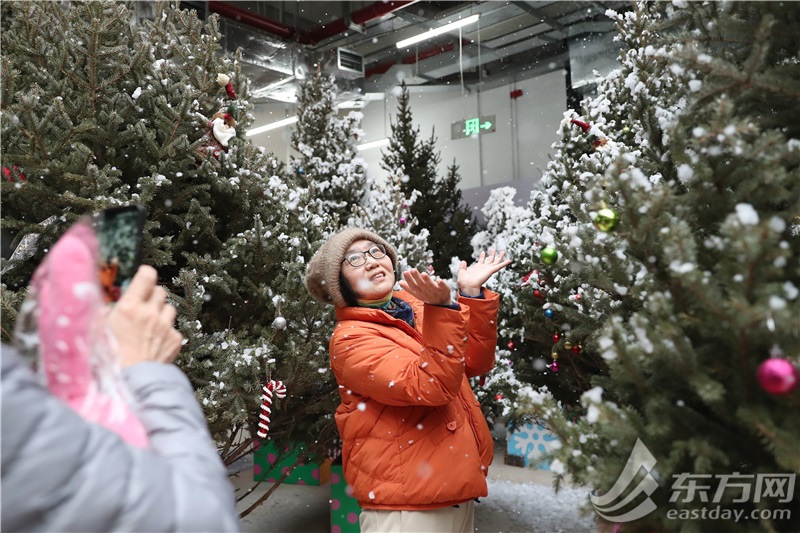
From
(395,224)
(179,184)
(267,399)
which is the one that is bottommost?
(267,399)

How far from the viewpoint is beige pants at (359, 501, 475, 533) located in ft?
7.50

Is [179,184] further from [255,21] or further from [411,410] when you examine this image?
[255,21]

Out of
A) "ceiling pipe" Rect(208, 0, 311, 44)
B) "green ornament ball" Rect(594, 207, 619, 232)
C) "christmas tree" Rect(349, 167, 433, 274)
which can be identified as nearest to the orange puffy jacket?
"green ornament ball" Rect(594, 207, 619, 232)

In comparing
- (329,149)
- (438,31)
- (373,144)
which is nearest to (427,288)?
(329,149)

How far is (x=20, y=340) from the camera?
1009 mm

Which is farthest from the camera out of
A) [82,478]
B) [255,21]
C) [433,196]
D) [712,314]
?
[255,21]

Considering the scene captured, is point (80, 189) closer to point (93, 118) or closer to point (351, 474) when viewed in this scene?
point (93, 118)

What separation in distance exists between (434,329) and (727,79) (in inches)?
46.7

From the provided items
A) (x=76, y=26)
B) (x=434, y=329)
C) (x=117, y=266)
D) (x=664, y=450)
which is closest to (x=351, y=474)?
(x=434, y=329)

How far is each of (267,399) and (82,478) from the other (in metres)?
2.24

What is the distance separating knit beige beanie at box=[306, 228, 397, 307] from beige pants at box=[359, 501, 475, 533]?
870mm

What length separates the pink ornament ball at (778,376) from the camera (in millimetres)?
1158

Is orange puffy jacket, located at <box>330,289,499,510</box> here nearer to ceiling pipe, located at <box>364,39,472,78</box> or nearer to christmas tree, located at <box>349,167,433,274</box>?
christmas tree, located at <box>349,167,433,274</box>

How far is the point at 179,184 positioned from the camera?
3.43 m
